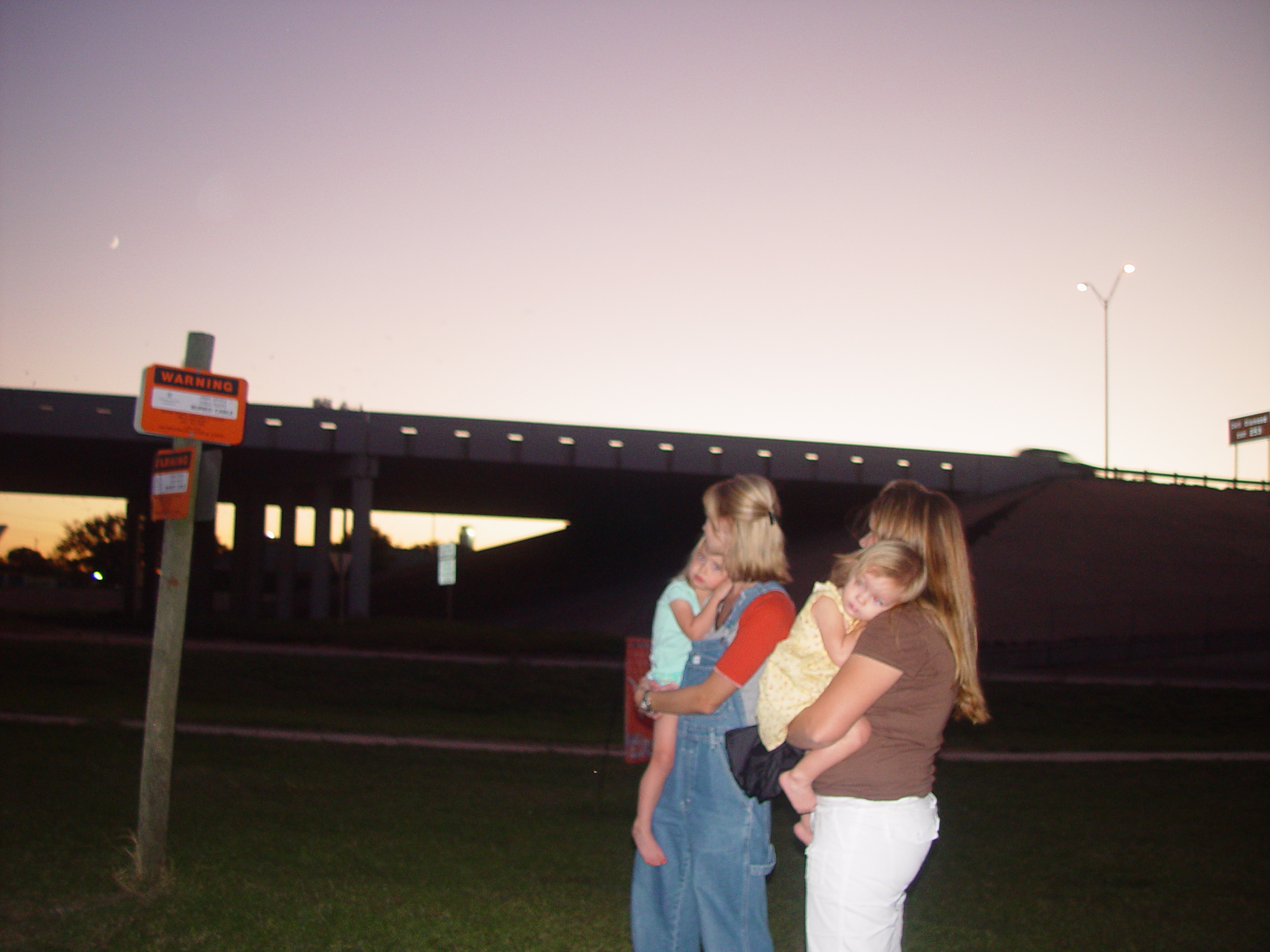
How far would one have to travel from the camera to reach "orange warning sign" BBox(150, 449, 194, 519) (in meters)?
6.59

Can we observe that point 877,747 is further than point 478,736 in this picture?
No

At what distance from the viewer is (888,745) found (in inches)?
125

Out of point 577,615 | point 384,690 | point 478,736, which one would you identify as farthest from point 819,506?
point 478,736

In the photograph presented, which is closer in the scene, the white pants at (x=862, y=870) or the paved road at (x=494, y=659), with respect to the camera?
the white pants at (x=862, y=870)

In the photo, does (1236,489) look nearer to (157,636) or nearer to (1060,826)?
(1060,826)

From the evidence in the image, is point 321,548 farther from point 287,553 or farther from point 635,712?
point 635,712

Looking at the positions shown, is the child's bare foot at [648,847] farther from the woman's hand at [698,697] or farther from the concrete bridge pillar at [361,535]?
the concrete bridge pillar at [361,535]

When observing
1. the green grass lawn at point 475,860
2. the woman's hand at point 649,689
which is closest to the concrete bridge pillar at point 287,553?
the green grass lawn at point 475,860

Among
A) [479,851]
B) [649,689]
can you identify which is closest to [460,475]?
[479,851]

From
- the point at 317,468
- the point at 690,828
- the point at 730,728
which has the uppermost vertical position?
the point at 317,468

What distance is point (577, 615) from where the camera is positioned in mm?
50562

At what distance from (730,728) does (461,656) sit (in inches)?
937

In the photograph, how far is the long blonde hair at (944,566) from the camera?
3.24m

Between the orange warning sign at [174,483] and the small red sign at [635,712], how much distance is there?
9.62 feet
